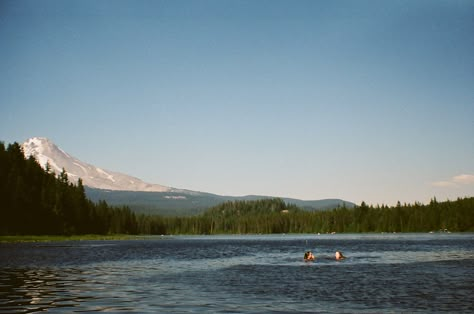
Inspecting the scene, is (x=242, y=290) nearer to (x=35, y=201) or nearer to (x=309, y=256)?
(x=309, y=256)

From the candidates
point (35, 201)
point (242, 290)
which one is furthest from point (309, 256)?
point (35, 201)

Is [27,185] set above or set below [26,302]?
above

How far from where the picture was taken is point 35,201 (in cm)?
15450

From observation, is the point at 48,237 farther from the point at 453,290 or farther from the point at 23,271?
the point at 453,290

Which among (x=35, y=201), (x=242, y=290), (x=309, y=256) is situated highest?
(x=35, y=201)

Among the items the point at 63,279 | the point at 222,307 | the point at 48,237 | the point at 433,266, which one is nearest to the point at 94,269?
the point at 63,279

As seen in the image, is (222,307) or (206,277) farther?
(206,277)

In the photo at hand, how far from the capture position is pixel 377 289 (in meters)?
37.4

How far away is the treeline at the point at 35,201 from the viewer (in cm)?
14238

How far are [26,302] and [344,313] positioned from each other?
1826cm

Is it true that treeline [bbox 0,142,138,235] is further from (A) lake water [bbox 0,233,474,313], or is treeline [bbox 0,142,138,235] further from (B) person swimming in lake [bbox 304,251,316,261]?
(B) person swimming in lake [bbox 304,251,316,261]

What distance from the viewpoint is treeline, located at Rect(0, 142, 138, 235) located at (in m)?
142

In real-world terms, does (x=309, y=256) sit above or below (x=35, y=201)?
below

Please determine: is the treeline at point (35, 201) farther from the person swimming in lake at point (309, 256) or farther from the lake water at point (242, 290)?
the person swimming in lake at point (309, 256)
